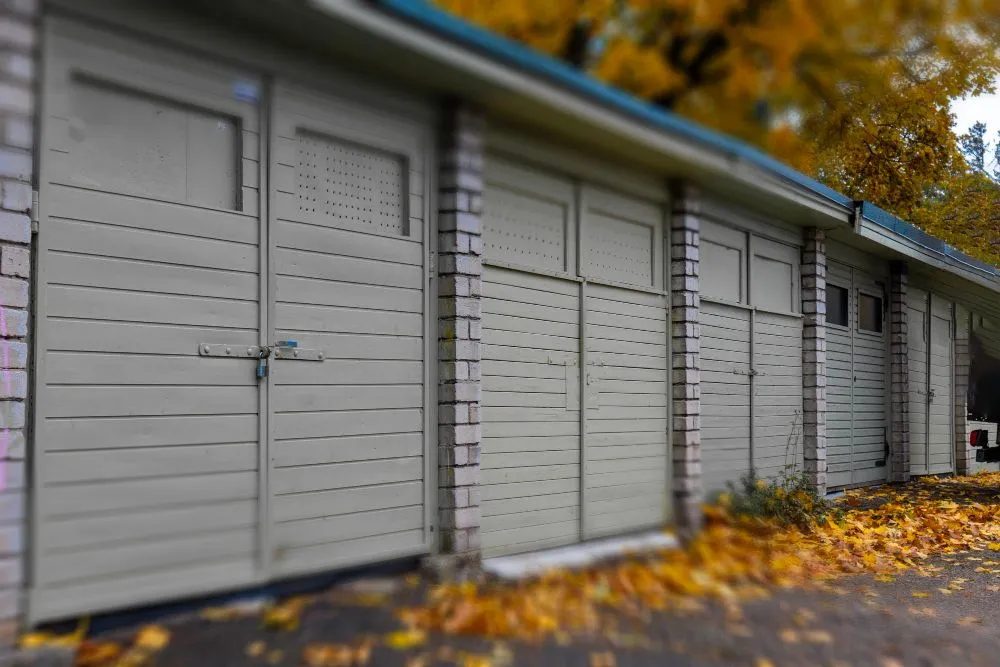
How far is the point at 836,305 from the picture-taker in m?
→ 12.3

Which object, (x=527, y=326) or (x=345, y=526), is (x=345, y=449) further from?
(x=527, y=326)

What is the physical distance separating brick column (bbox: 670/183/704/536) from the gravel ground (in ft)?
7.24

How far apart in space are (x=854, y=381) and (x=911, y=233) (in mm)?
2113

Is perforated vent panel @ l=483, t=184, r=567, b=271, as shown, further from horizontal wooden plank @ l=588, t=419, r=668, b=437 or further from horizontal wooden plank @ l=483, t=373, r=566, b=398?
horizontal wooden plank @ l=588, t=419, r=668, b=437

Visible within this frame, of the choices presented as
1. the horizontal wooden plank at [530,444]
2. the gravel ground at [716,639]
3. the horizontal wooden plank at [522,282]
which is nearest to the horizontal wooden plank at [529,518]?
the horizontal wooden plank at [530,444]

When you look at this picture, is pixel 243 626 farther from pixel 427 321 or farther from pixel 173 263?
pixel 427 321

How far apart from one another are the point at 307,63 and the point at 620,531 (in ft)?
15.1

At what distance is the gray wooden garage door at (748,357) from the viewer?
30.1ft

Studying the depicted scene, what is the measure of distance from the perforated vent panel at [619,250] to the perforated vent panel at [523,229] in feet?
1.38

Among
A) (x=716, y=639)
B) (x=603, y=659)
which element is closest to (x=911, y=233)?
(x=716, y=639)

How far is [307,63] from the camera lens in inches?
215

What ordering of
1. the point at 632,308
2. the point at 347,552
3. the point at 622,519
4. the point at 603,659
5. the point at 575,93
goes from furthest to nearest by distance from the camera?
the point at 632,308 → the point at 622,519 → the point at 575,93 → the point at 347,552 → the point at 603,659

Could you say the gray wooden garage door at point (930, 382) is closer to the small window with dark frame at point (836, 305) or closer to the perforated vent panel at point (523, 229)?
the small window with dark frame at point (836, 305)

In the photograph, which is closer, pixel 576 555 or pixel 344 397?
pixel 344 397
